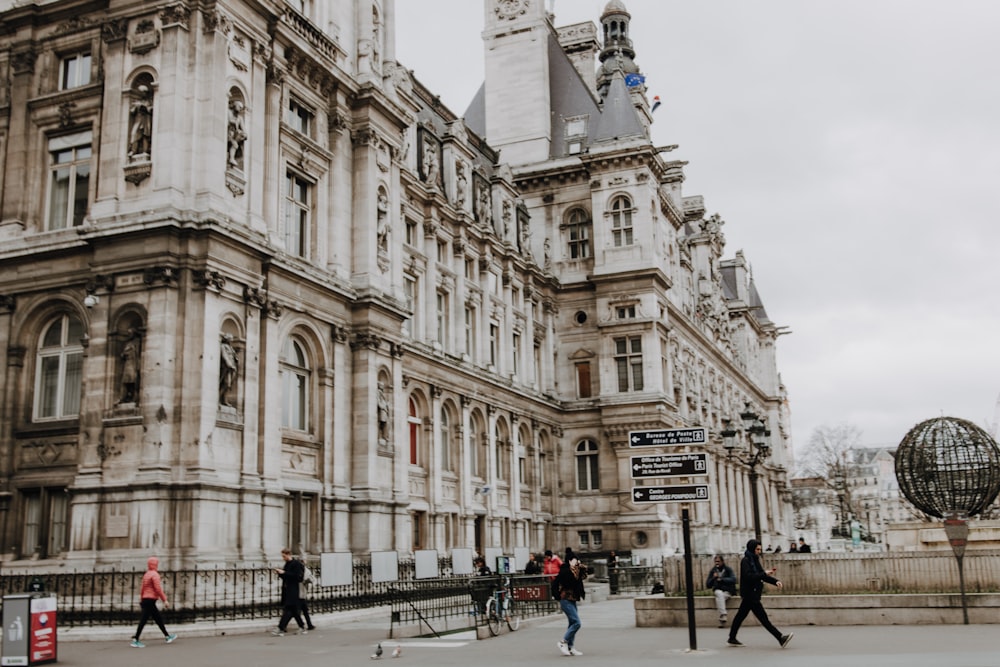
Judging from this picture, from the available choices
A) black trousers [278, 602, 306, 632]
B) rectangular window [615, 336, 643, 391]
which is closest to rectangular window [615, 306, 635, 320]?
rectangular window [615, 336, 643, 391]

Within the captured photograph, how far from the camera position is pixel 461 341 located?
44.4m

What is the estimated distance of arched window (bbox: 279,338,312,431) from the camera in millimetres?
28188

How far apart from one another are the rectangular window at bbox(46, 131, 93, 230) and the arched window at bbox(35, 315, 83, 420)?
2.86 m

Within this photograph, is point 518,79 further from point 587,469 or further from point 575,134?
Answer: point 587,469

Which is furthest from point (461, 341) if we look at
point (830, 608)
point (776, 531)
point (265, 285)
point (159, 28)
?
point (776, 531)

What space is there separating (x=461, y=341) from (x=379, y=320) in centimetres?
1282

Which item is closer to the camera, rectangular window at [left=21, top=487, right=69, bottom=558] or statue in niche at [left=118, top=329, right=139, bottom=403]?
statue in niche at [left=118, top=329, right=139, bottom=403]

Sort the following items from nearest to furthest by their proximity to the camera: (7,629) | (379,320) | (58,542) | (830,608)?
(7,629), (830,608), (58,542), (379,320)

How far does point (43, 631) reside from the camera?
16.6m

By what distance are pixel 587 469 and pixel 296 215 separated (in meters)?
28.5

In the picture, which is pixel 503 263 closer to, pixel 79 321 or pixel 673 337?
pixel 673 337

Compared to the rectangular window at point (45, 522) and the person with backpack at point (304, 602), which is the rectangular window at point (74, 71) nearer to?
the rectangular window at point (45, 522)

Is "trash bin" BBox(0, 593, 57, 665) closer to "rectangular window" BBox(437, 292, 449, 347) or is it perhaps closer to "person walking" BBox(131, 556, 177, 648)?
"person walking" BBox(131, 556, 177, 648)

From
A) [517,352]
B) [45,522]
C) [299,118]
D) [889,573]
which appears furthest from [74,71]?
[517,352]
